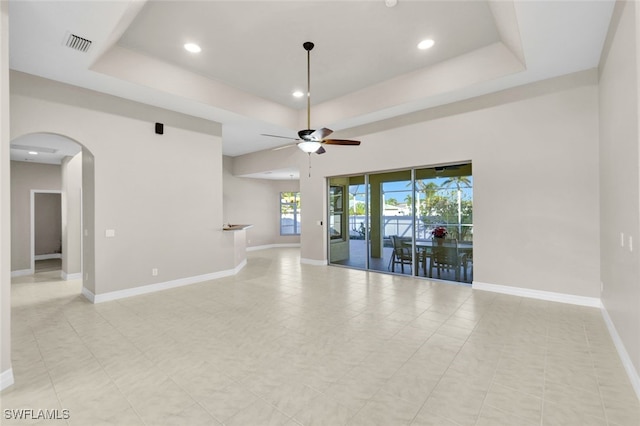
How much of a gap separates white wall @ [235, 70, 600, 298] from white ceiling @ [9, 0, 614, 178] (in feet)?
1.04

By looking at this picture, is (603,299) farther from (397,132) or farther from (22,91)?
(22,91)

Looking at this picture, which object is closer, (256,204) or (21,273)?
(21,273)

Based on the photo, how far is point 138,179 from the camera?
5.04 m

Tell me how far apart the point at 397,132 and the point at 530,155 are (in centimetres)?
237

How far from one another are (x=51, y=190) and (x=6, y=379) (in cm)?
741

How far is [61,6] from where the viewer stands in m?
2.78

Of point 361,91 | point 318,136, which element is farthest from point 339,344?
point 361,91

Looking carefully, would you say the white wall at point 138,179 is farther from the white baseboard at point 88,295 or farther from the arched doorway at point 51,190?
the arched doorway at point 51,190

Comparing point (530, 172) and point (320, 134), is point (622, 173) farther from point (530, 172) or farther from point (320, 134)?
point (320, 134)

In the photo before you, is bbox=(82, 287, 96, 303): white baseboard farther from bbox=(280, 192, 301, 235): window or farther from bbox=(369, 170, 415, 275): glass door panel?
bbox=(280, 192, 301, 235): window

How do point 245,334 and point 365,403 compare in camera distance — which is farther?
point 245,334

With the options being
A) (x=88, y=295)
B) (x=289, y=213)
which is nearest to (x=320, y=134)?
(x=88, y=295)

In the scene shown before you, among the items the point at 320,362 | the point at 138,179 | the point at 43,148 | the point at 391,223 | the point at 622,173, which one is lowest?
the point at 320,362

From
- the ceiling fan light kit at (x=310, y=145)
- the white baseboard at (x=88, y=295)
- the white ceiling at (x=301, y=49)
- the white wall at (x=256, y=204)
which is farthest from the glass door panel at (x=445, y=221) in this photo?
the white wall at (x=256, y=204)
